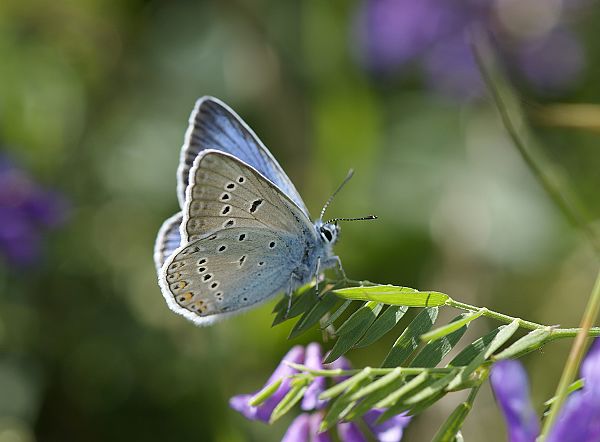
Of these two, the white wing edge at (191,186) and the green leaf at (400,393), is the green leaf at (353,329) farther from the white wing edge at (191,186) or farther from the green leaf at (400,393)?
the white wing edge at (191,186)

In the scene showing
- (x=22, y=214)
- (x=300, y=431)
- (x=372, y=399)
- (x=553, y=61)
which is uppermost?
(x=553, y=61)

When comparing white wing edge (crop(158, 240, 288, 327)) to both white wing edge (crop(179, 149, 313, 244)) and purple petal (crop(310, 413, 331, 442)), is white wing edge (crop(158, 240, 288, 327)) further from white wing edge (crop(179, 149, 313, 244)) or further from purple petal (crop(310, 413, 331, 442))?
purple petal (crop(310, 413, 331, 442))

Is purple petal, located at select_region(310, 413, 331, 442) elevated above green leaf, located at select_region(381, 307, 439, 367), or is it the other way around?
green leaf, located at select_region(381, 307, 439, 367)

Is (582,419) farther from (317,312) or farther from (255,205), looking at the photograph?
(255,205)

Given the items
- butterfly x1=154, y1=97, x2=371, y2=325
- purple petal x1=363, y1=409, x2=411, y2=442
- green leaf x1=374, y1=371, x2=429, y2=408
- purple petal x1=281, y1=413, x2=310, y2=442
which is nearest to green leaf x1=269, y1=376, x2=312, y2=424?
green leaf x1=374, y1=371, x2=429, y2=408

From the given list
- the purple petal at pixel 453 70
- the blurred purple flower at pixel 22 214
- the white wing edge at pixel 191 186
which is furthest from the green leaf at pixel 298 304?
the purple petal at pixel 453 70

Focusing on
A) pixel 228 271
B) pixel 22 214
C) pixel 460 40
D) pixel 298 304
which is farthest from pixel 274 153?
pixel 298 304
